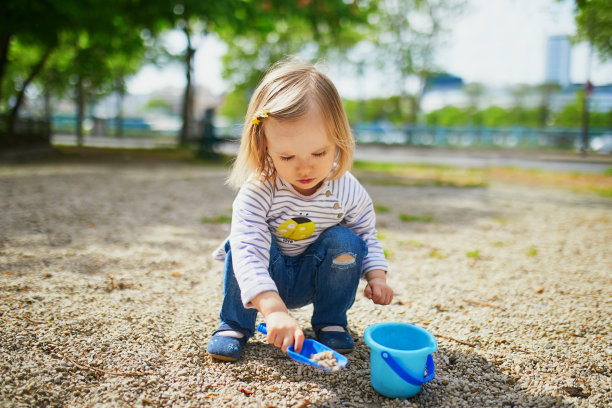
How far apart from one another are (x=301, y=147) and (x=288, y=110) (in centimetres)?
14

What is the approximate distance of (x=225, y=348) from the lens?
1.66 m

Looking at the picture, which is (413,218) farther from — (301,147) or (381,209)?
(301,147)

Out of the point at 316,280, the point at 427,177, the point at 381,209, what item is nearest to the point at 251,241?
the point at 316,280

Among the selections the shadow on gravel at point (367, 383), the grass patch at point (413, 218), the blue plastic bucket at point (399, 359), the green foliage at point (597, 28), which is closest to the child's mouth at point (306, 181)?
the blue plastic bucket at point (399, 359)

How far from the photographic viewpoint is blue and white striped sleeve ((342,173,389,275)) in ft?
5.99

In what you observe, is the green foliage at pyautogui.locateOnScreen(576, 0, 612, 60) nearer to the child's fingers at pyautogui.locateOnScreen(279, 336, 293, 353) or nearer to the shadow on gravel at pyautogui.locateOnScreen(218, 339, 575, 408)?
the shadow on gravel at pyautogui.locateOnScreen(218, 339, 575, 408)

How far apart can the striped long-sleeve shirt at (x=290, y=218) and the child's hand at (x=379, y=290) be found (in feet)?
0.13

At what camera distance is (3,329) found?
5.83 ft

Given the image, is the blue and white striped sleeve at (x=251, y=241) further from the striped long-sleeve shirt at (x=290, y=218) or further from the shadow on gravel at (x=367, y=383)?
the shadow on gravel at (x=367, y=383)

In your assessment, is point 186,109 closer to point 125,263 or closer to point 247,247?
point 125,263

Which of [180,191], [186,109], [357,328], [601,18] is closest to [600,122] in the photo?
[601,18]

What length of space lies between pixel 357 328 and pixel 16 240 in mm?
2502

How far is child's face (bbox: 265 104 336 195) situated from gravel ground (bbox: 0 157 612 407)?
2.34ft

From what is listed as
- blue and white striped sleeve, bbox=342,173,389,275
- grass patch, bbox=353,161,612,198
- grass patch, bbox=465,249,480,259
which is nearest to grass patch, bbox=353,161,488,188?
A: grass patch, bbox=353,161,612,198
